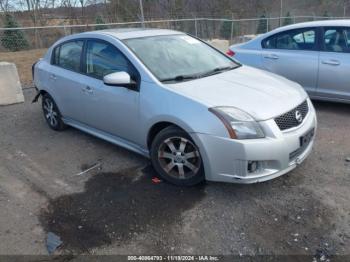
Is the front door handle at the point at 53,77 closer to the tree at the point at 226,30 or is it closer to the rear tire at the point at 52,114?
the rear tire at the point at 52,114

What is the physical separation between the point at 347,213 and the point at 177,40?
2830 millimetres

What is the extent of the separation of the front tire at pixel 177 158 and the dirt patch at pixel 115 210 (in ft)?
0.43

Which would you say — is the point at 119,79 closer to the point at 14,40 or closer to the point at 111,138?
the point at 111,138

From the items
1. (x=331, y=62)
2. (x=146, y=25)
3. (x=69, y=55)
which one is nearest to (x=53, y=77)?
(x=69, y=55)

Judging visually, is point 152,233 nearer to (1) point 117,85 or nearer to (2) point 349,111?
(1) point 117,85

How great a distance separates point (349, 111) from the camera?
19.4ft

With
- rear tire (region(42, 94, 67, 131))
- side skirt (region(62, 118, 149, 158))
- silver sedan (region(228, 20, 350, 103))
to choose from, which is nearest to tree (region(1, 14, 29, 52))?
rear tire (region(42, 94, 67, 131))

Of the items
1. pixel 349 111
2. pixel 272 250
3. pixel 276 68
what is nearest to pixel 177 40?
pixel 276 68

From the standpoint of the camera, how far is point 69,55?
5.04m

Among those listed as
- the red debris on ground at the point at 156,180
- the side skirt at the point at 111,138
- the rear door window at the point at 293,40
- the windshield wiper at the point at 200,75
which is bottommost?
the red debris on ground at the point at 156,180

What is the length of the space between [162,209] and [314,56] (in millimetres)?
3971

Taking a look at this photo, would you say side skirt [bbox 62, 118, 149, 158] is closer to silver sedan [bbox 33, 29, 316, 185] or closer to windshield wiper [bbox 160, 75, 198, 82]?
silver sedan [bbox 33, 29, 316, 185]

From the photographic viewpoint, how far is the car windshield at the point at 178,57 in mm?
3914

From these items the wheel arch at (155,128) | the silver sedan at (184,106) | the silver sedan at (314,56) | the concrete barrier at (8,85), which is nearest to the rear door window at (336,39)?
the silver sedan at (314,56)
